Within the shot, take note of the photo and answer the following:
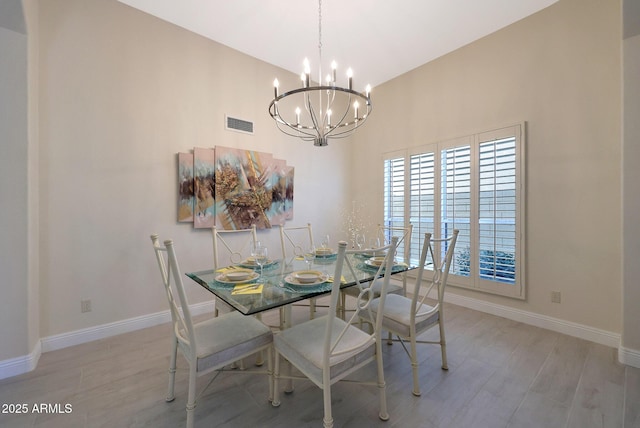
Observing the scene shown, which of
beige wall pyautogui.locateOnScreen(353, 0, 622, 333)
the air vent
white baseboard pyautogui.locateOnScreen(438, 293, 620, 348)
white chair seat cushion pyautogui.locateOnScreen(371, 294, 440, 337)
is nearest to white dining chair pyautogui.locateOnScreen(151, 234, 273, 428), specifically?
white chair seat cushion pyautogui.locateOnScreen(371, 294, 440, 337)

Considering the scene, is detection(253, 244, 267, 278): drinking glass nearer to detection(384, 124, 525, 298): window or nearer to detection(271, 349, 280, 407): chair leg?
detection(271, 349, 280, 407): chair leg

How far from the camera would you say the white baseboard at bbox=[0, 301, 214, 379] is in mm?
1994

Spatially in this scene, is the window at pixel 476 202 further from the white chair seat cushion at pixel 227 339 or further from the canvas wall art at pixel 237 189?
the white chair seat cushion at pixel 227 339

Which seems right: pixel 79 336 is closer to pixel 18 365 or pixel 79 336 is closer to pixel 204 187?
pixel 18 365

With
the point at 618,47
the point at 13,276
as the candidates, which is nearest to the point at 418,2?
the point at 618,47

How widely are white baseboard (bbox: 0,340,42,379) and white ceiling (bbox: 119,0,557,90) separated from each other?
131 inches

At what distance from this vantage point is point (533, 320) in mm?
2838

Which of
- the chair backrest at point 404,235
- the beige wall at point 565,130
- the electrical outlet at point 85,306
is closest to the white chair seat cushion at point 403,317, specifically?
the chair backrest at point 404,235

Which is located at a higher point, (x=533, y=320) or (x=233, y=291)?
(x=233, y=291)

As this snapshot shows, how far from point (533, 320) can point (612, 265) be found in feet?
2.88

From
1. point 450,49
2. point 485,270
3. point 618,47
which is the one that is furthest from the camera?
point 450,49

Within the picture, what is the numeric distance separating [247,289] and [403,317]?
1.11 metres

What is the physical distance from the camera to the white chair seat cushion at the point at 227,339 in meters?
1.49

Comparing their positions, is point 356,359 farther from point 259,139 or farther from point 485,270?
point 259,139
